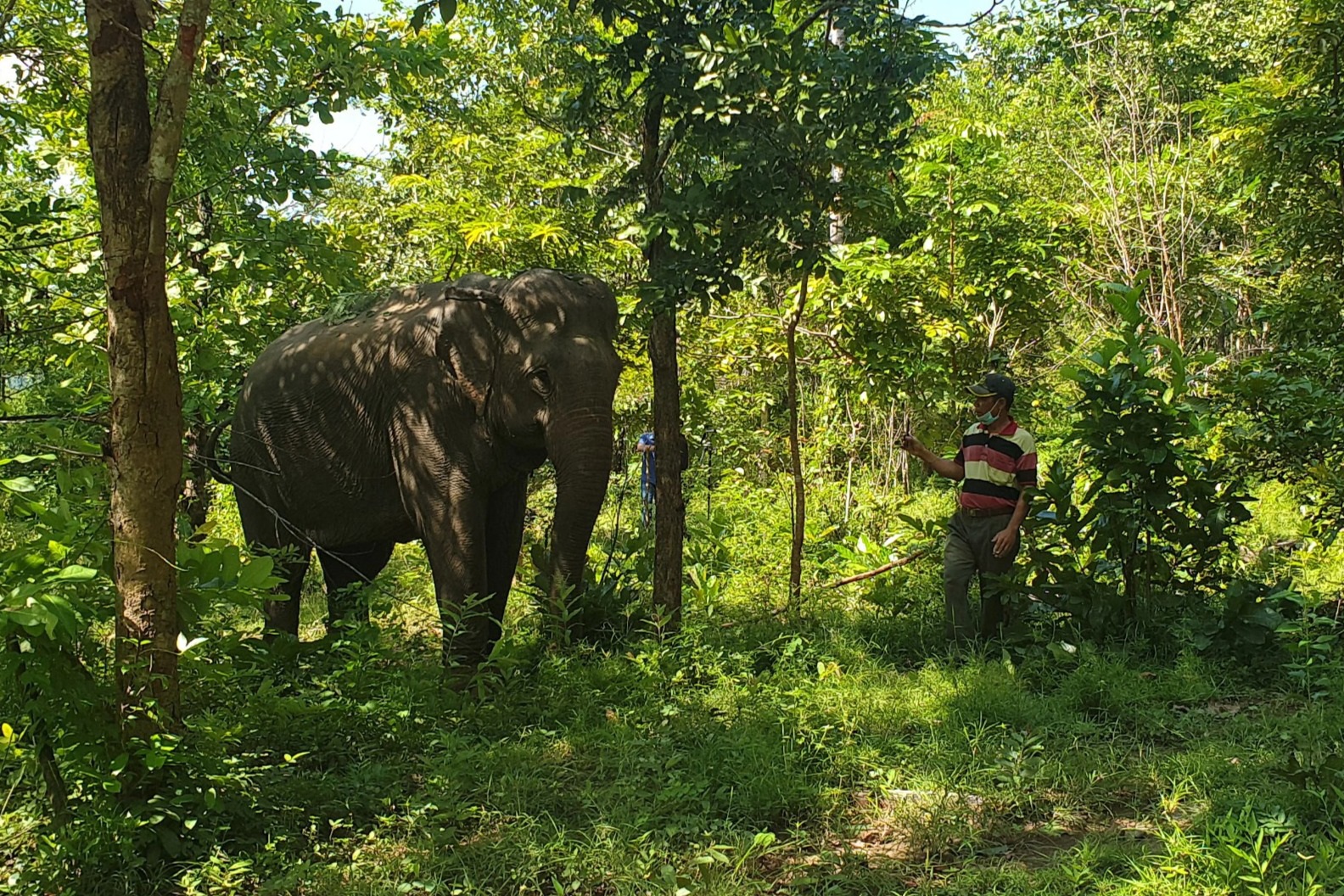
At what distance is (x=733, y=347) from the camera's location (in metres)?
9.85

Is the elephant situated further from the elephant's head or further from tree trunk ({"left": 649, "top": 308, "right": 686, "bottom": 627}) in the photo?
tree trunk ({"left": 649, "top": 308, "right": 686, "bottom": 627})

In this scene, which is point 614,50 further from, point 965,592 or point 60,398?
point 965,592

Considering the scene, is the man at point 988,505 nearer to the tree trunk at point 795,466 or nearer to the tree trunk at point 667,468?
the tree trunk at point 795,466

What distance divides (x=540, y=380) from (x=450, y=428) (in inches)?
26.5

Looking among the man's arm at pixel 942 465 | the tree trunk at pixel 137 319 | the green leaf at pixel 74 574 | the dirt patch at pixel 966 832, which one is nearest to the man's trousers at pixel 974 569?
the man's arm at pixel 942 465

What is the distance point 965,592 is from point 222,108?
214 inches

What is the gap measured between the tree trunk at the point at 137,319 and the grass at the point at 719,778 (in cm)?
Answer: 34

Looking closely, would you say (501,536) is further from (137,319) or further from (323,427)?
(137,319)

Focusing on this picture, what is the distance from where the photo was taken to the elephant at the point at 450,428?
6.24 metres

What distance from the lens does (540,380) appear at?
249 inches

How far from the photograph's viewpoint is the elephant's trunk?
617 cm

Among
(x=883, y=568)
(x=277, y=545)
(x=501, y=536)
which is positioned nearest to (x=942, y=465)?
(x=883, y=568)

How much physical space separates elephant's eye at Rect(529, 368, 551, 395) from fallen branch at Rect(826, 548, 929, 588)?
9.03 feet

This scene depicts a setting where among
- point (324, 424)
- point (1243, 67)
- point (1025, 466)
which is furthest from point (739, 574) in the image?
point (1243, 67)
